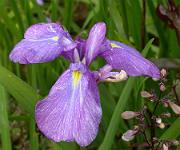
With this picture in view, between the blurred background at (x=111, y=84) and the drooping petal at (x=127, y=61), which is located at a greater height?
the drooping petal at (x=127, y=61)

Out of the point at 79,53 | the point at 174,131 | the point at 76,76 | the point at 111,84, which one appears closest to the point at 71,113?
the point at 76,76

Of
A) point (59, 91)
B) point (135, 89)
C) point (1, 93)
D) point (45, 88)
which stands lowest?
point (45, 88)

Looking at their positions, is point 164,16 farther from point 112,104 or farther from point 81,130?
point 81,130

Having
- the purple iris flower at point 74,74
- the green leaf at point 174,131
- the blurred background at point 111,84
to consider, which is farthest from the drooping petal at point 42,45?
the green leaf at point 174,131

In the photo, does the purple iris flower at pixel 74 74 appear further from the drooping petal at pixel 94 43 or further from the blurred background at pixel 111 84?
the blurred background at pixel 111 84

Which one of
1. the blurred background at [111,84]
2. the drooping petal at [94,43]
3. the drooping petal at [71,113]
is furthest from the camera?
the blurred background at [111,84]

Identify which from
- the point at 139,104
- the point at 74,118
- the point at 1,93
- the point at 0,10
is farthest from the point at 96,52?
the point at 0,10

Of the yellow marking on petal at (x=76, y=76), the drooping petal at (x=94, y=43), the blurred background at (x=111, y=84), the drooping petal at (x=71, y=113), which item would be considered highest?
the drooping petal at (x=94, y=43)

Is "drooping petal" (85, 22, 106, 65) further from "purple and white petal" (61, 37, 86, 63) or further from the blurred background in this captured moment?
the blurred background
